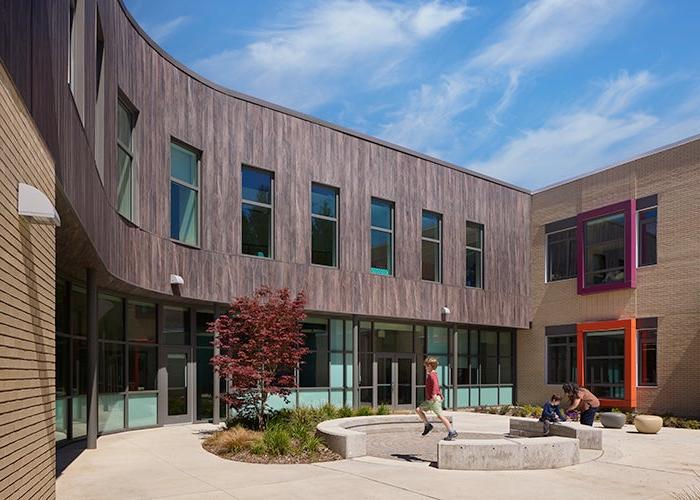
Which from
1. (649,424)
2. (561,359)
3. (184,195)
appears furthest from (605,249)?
(184,195)

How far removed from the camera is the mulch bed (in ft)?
42.2

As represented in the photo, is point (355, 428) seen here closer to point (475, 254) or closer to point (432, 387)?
point (432, 387)

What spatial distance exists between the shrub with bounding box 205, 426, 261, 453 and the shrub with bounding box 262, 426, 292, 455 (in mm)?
372

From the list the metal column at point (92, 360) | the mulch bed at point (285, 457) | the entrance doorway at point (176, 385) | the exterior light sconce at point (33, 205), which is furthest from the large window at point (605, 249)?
the exterior light sconce at point (33, 205)

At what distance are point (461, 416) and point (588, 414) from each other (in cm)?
767

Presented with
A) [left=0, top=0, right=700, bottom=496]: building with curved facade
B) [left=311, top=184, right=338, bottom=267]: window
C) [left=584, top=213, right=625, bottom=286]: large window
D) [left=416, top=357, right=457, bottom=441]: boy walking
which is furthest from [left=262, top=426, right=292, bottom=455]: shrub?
[left=584, top=213, right=625, bottom=286]: large window

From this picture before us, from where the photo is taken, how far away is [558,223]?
28906 mm

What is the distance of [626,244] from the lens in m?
25.5

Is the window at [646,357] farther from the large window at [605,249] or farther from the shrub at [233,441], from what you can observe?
the shrub at [233,441]

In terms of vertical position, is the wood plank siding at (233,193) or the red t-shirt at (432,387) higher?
the wood plank siding at (233,193)

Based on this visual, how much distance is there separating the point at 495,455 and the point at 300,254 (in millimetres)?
11394

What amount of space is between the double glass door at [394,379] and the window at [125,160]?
12041 mm

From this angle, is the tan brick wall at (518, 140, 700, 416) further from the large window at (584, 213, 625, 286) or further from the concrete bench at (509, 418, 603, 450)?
the concrete bench at (509, 418, 603, 450)

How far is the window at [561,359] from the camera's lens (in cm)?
2802
